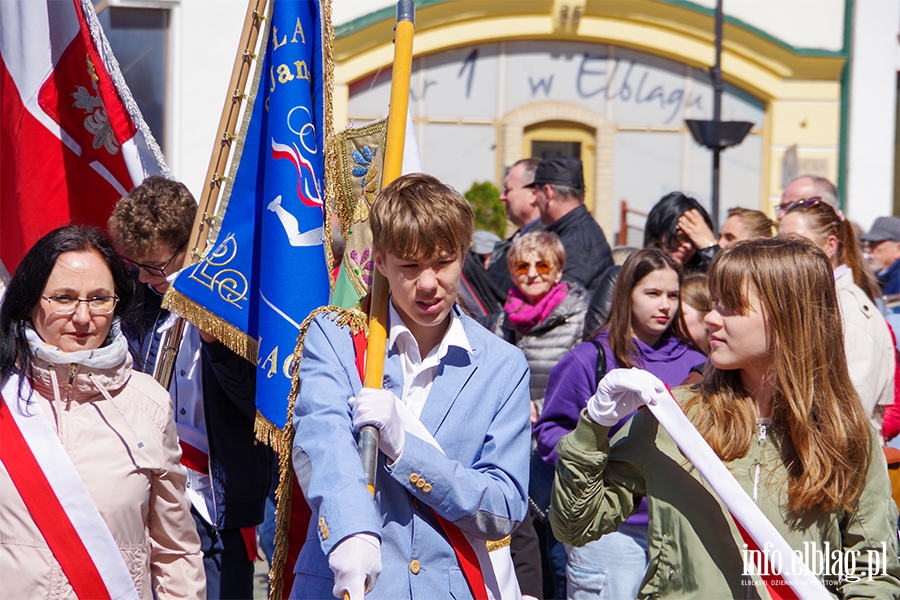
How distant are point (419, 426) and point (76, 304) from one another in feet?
3.05

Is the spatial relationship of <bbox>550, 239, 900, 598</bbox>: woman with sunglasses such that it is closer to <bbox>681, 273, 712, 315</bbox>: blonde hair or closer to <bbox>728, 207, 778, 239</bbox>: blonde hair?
<bbox>681, 273, 712, 315</bbox>: blonde hair

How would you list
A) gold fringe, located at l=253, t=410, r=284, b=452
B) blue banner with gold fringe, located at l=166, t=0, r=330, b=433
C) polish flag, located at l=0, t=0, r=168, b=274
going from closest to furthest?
1. gold fringe, located at l=253, t=410, r=284, b=452
2. blue banner with gold fringe, located at l=166, t=0, r=330, b=433
3. polish flag, located at l=0, t=0, r=168, b=274

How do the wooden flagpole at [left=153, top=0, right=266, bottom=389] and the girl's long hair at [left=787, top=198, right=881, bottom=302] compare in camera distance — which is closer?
the wooden flagpole at [left=153, top=0, right=266, bottom=389]

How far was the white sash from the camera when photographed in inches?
89.9

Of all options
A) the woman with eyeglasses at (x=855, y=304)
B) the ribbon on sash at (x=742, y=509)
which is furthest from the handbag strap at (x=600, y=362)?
the ribbon on sash at (x=742, y=509)

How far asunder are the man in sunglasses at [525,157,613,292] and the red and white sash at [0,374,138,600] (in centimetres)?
344

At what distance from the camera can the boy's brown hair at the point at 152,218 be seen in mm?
3279

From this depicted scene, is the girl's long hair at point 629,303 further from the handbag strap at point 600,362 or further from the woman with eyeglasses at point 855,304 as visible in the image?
the woman with eyeglasses at point 855,304

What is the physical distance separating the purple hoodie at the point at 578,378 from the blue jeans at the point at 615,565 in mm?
360

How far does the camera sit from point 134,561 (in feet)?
8.06

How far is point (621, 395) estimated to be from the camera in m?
2.31

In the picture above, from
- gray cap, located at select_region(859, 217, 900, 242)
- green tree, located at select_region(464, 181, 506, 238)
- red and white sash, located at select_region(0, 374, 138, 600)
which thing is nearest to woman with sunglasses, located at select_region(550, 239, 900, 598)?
red and white sash, located at select_region(0, 374, 138, 600)

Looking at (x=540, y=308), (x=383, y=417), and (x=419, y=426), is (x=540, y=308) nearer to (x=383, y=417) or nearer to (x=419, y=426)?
(x=419, y=426)

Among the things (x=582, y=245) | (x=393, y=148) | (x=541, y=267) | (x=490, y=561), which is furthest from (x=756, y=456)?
(x=582, y=245)
